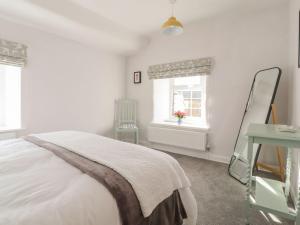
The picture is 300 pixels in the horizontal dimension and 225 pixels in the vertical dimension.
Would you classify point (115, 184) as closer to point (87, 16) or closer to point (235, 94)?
point (235, 94)

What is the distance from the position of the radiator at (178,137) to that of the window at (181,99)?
254 mm

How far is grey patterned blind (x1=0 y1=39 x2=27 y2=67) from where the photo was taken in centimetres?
237

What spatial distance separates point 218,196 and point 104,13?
3.10m

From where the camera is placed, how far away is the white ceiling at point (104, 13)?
7.54 feet

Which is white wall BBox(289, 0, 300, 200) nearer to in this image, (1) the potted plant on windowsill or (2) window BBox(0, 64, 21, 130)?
(1) the potted plant on windowsill

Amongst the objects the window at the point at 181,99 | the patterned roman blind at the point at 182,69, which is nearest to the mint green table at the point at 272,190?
the window at the point at 181,99

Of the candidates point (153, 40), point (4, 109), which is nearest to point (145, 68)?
point (153, 40)

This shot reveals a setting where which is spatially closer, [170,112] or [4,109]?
[4,109]

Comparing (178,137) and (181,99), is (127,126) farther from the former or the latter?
(181,99)

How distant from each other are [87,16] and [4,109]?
196 cm

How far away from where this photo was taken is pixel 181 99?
12.1 feet

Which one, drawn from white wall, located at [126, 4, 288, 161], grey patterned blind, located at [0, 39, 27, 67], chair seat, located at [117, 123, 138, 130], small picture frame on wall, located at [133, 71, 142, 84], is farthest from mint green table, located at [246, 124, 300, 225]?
grey patterned blind, located at [0, 39, 27, 67]

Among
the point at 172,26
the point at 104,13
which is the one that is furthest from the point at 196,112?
the point at 104,13

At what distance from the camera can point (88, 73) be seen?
3447 millimetres
